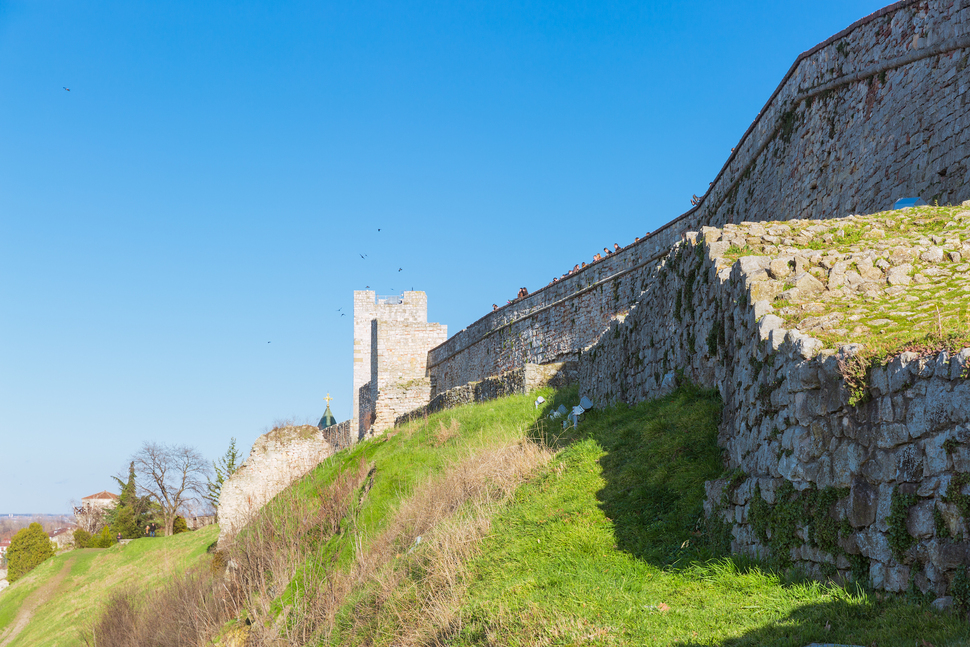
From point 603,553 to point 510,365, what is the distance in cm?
1898

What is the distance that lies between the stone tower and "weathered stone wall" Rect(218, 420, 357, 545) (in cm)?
604

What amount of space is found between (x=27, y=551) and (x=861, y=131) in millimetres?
43390

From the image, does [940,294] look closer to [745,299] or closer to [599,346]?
[745,299]

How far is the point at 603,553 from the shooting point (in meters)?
6.36

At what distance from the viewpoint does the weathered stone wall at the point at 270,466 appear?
2208cm

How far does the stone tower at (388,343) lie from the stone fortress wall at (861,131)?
1762 centimetres

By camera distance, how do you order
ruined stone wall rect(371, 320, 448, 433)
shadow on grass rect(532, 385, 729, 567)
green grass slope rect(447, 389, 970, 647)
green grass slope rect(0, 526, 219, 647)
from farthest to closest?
ruined stone wall rect(371, 320, 448, 433)
green grass slope rect(0, 526, 219, 647)
shadow on grass rect(532, 385, 729, 567)
green grass slope rect(447, 389, 970, 647)

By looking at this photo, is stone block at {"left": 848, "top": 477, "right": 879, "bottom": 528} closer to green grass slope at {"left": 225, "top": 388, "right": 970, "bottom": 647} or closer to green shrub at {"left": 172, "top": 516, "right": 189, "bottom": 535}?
green grass slope at {"left": 225, "top": 388, "right": 970, "bottom": 647}

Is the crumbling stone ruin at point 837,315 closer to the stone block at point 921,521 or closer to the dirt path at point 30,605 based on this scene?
the stone block at point 921,521

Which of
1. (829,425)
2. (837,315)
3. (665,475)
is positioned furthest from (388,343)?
(829,425)

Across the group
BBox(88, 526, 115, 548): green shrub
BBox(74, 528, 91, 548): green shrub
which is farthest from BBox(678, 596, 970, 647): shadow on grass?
BBox(74, 528, 91, 548): green shrub

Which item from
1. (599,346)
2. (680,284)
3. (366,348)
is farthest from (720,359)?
(366,348)

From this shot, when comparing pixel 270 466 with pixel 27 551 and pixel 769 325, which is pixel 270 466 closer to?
pixel 769 325

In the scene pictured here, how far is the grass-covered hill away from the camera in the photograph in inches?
186
